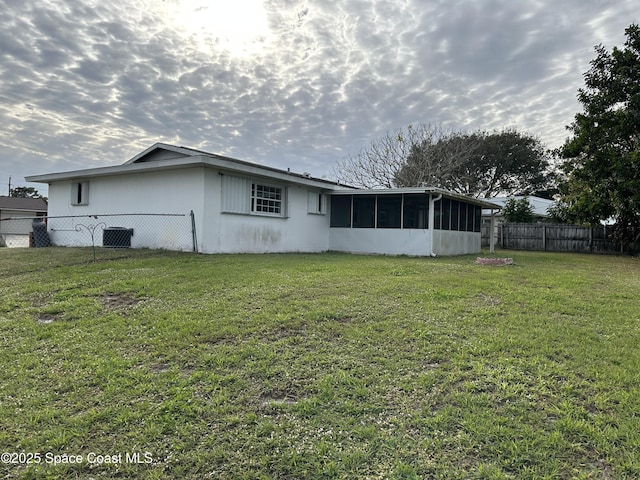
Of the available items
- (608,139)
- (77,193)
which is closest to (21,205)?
(77,193)

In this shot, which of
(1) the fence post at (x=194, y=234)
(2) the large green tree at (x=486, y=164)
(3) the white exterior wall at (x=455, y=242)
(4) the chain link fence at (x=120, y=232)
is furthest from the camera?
(2) the large green tree at (x=486, y=164)

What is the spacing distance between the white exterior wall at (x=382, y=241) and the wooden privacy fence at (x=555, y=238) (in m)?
10.8

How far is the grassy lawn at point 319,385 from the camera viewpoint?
2.35m

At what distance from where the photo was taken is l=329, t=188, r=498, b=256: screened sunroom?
43.7ft

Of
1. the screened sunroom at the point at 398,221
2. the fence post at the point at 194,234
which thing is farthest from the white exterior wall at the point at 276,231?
the screened sunroom at the point at 398,221

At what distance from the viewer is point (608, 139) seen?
1461 cm

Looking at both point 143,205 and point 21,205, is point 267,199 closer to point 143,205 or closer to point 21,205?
point 143,205

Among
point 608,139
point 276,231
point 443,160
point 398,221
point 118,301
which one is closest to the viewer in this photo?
point 118,301

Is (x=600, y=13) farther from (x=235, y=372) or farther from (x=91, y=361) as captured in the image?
(x=91, y=361)

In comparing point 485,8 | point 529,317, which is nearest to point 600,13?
point 485,8

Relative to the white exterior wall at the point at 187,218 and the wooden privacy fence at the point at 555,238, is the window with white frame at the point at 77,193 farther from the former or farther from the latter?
the wooden privacy fence at the point at 555,238

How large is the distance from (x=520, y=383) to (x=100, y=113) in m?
16.5

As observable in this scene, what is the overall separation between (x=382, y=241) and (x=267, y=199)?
14.4ft

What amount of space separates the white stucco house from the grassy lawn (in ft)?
17.4
